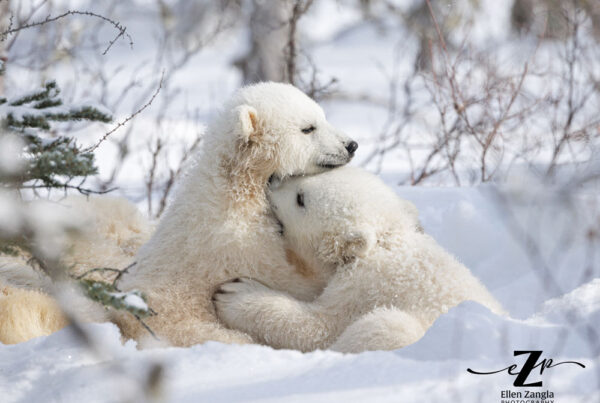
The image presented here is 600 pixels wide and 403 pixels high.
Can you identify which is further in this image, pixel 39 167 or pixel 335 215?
pixel 335 215

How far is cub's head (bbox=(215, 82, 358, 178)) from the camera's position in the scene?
10.6 feet

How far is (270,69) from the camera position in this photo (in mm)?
8656

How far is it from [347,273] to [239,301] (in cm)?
52

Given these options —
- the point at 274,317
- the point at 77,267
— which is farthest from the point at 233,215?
the point at 77,267

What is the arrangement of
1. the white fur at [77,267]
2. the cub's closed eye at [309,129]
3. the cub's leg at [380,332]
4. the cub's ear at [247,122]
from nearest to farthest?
the cub's leg at [380,332]
the white fur at [77,267]
the cub's ear at [247,122]
the cub's closed eye at [309,129]

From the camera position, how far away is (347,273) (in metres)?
3.20

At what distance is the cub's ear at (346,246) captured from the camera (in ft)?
10.2

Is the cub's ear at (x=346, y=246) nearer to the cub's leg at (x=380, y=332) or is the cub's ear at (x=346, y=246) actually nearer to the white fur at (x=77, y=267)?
the cub's leg at (x=380, y=332)

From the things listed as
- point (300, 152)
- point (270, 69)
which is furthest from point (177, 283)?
point (270, 69)

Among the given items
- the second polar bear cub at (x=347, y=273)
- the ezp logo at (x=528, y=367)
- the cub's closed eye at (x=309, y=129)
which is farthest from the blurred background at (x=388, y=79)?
the ezp logo at (x=528, y=367)

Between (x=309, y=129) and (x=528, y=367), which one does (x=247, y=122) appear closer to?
(x=309, y=129)

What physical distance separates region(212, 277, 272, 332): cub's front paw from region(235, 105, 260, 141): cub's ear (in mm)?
681

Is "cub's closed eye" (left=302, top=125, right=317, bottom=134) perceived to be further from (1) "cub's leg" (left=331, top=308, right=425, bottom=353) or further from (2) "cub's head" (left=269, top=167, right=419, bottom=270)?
(1) "cub's leg" (left=331, top=308, right=425, bottom=353)

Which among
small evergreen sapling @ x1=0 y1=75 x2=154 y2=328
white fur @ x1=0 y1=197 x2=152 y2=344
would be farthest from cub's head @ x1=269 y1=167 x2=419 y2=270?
small evergreen sapling @ x1=0 y1=75 x2=154 y2=328
